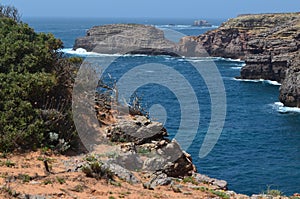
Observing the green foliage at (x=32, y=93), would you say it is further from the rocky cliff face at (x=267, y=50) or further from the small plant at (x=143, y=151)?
the rocky cliff face at (x=267, y=50)

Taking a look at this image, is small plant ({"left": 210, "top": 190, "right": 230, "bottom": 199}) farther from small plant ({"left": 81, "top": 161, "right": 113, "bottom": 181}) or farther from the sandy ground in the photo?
small plant ({"left": 81, "top": 161, "right": 113, "bottom": 181})

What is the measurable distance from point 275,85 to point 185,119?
33625mm

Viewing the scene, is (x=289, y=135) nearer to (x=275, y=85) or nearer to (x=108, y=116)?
(x=108, y=116)

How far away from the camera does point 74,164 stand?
17.5 metres

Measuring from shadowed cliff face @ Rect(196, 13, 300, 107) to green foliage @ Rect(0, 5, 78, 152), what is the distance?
4310cm

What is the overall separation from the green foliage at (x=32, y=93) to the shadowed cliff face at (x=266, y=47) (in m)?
43.1

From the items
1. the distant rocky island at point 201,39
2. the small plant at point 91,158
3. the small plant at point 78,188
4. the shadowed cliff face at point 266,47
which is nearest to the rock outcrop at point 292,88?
the shadowed cliff face at point 266,47

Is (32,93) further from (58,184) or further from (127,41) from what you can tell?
(127,41)

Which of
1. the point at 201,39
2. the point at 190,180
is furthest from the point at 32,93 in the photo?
the point at 201,39

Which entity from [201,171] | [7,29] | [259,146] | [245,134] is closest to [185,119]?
[245,134]

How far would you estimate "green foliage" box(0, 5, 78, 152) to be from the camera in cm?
1881

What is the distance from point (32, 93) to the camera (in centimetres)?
2056

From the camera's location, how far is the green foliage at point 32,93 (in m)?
18.8

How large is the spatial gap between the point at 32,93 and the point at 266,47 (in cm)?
6778
